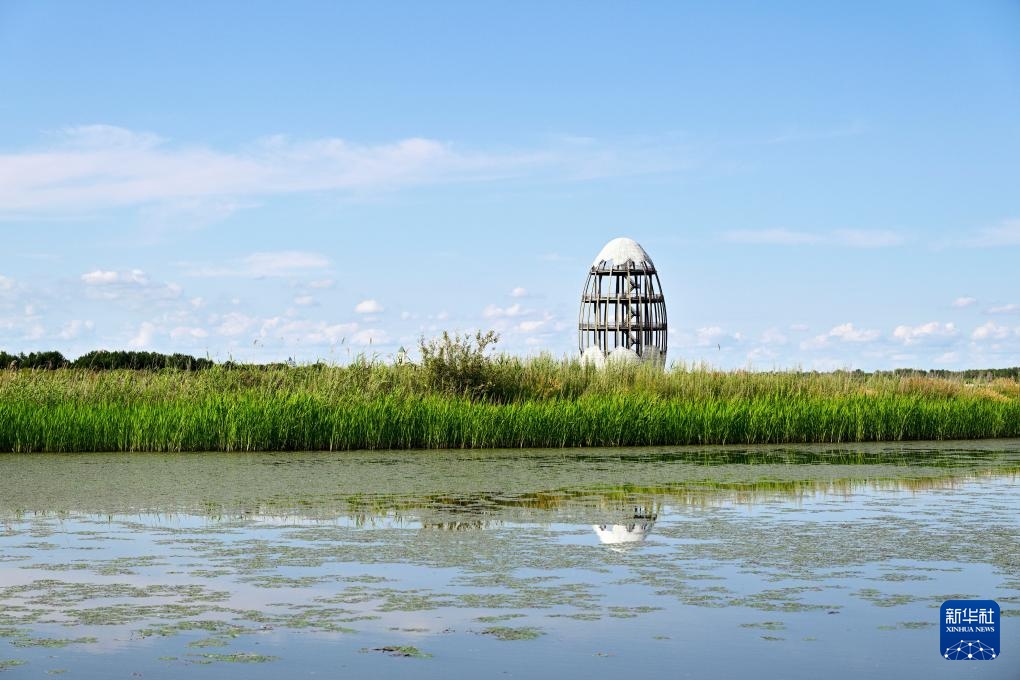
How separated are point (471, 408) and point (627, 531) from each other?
288 inches

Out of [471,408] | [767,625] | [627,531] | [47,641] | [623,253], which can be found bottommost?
[47,641]

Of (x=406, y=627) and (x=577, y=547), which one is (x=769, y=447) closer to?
(x=577, y=547)

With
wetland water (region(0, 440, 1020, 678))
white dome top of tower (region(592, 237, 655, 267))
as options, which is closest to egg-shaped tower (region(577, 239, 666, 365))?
white dome top of tower (region(592, 237, 655, 267))

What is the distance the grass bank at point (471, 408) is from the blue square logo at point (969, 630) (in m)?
9.18

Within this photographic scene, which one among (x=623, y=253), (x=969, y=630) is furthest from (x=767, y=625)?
(x=623, y=253)

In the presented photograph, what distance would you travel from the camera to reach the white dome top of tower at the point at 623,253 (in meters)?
22.3

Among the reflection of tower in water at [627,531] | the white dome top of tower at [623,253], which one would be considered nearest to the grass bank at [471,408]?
the white dome top of tower at [623,253]

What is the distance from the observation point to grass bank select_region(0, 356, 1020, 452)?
12.9 metres

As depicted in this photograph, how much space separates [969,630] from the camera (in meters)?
4.32

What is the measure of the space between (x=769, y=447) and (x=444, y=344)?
19.0ft

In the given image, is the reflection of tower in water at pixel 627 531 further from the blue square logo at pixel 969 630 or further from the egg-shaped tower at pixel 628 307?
the egg-shaped tower at pixel 628 307

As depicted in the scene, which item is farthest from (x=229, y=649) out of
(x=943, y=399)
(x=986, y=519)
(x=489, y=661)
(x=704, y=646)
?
(x=943, y=399)

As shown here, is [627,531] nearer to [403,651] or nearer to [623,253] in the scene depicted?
[403,651]

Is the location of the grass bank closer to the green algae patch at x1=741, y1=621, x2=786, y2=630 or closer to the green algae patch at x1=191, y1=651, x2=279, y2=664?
the green algae patch at x1=191, y1=651, x2=279, y2=664
